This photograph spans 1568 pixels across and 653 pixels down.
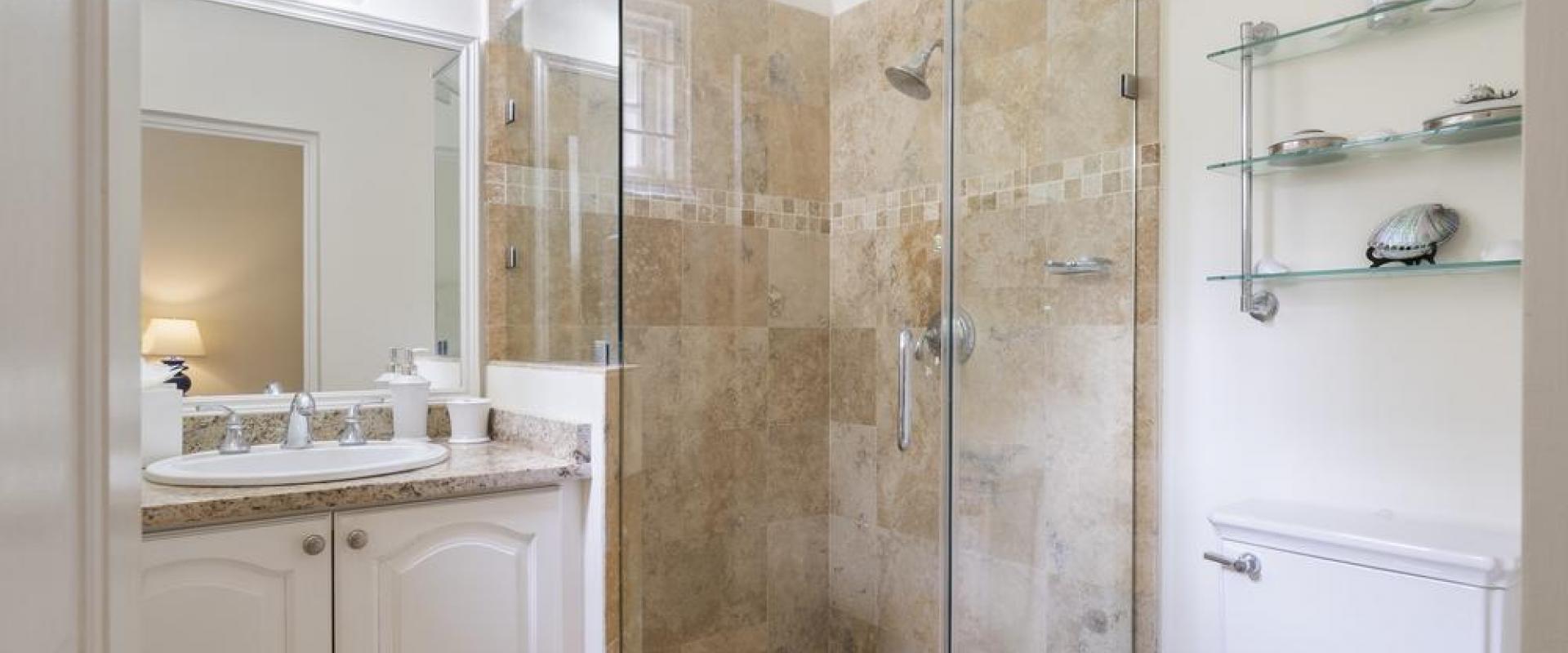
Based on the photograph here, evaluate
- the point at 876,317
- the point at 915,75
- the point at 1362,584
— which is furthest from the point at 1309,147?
the point at 876,317

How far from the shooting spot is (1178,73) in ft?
5.72

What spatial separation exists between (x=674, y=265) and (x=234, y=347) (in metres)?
1.12

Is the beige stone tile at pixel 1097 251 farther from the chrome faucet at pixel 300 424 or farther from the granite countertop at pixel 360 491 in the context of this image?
the chrome faucet at pixel 300 424

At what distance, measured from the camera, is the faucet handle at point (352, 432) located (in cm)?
208

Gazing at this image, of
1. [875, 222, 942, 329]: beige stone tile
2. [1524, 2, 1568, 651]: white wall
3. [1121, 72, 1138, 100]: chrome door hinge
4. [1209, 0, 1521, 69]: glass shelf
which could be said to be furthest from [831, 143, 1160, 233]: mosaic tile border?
[1524, 2, 1568, 651]: white wall

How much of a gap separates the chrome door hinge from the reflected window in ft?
3.26

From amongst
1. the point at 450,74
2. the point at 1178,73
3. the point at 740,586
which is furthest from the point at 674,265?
the point at 1178,73

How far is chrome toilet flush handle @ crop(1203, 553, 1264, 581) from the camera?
1.42 metres

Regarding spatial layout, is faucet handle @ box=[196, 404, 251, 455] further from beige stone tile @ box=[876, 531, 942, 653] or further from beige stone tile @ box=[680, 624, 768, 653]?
beige stone tile @ box=[876, 531, 942, 653]

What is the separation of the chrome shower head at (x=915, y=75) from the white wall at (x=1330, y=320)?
584 mm

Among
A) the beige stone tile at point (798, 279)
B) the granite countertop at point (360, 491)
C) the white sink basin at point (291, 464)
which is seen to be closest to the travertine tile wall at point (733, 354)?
the beige stone tile at point (798, 279)

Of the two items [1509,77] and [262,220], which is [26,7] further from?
[262,220]

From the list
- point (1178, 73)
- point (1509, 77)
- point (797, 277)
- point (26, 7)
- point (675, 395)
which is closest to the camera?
point (26, 7)

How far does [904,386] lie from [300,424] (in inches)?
59.0
